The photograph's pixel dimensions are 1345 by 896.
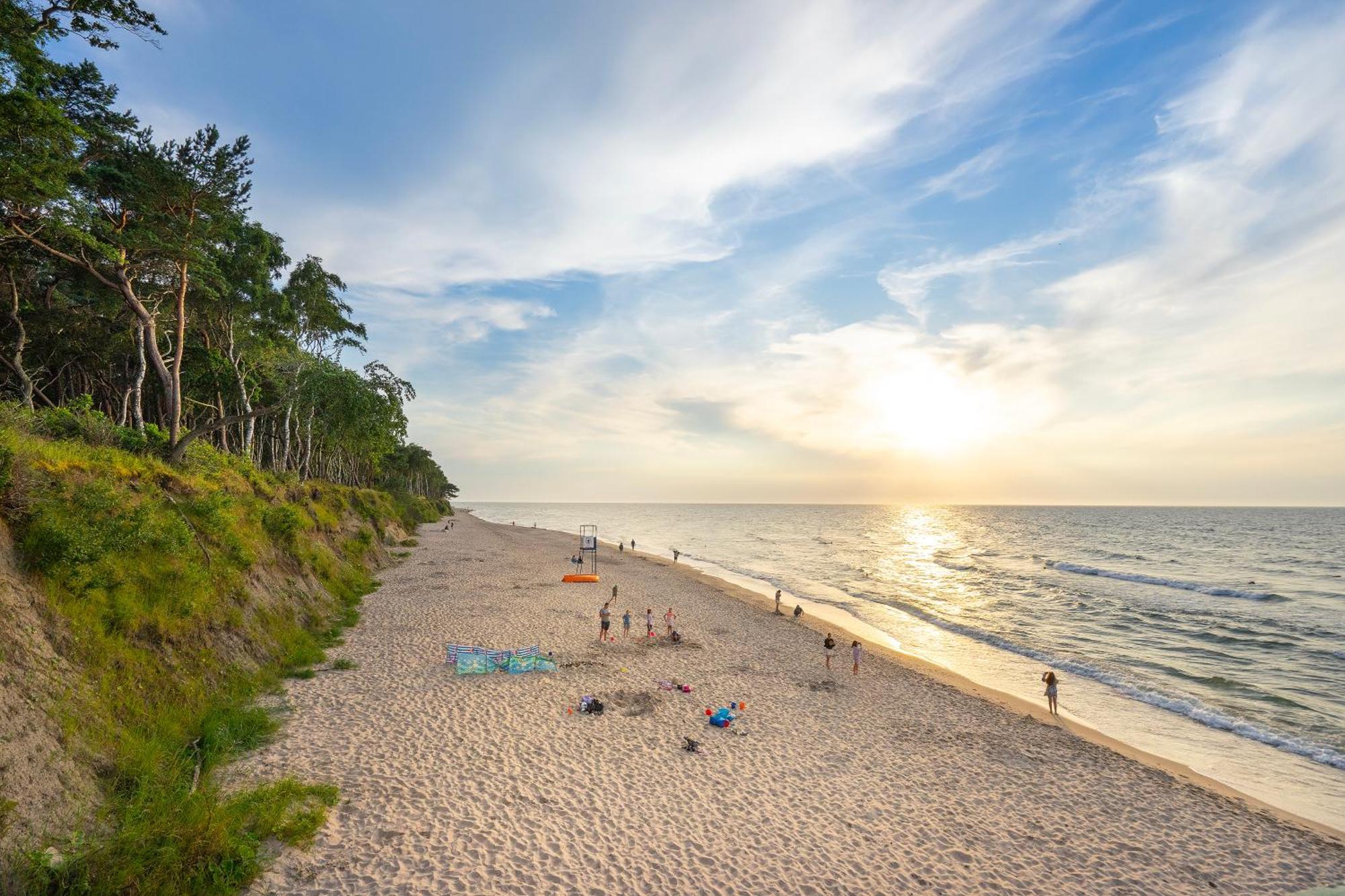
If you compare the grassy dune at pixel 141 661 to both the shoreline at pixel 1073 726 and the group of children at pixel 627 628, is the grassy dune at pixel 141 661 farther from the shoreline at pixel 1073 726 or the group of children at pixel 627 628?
the shoreline at pixel 1073 726

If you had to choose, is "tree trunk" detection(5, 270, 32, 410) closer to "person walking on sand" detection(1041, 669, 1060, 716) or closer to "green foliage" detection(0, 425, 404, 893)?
"green foliage" detection(0, 425, 404, 893)

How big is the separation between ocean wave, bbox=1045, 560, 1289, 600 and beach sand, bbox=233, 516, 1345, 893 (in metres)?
41.1

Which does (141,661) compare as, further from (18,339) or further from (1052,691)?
(18,339)

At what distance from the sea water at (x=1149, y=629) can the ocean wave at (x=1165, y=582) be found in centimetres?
27

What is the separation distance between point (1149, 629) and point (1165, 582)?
78.8 feet

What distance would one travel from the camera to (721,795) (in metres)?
11.2

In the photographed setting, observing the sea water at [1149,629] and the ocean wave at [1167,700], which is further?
the sea water at [1149,629]

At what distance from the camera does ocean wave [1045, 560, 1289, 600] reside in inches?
1624

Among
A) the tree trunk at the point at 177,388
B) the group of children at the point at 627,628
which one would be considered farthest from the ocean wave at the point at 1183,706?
the tree trunk at the point at 177,388

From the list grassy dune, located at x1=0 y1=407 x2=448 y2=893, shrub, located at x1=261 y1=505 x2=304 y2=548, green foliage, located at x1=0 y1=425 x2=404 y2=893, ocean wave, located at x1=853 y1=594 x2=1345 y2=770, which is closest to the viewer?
grassy dune, located at x1=0 y1=407 x2=448 y2=893

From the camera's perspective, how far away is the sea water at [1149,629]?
1700 cm

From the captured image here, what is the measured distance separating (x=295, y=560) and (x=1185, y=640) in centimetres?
4382

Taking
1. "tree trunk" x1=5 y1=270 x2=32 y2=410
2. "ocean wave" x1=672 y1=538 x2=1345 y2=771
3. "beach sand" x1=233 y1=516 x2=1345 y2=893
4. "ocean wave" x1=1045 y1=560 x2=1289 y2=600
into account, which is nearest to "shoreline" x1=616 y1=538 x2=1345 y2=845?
"beach sand" x1=233 y1=516 x2=1345 y2=893

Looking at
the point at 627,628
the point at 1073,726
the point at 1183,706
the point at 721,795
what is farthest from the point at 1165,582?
the point at 721,795
